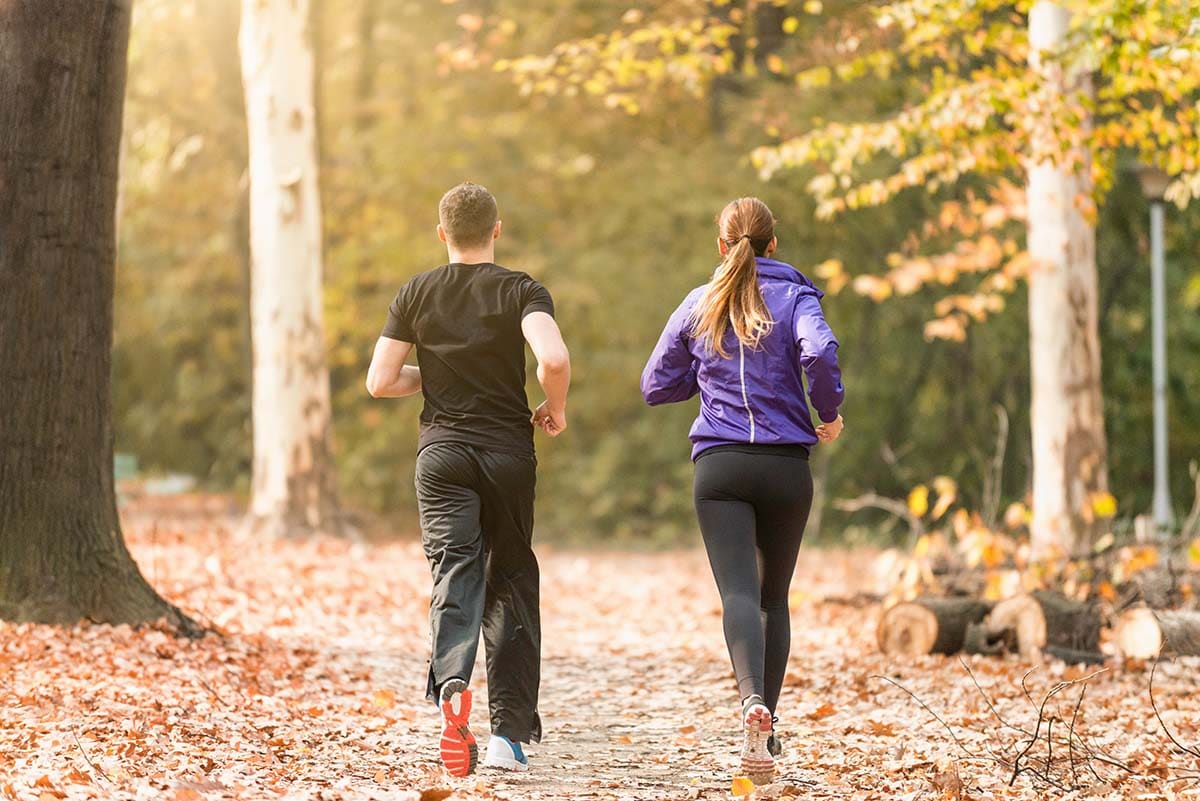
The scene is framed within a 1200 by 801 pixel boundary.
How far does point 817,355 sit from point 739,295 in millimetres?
376

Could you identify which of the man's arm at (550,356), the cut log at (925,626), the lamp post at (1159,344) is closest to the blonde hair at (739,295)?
the man's arm at (550,356)

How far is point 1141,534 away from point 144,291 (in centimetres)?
1660

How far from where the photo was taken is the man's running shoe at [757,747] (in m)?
4.99

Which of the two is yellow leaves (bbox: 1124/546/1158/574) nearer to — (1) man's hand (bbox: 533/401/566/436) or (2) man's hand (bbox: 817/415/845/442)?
(2) man's hand (bbox: 817/415/845/442)

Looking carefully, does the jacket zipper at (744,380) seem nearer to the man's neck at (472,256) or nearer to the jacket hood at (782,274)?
the jacket hood at (782,274)

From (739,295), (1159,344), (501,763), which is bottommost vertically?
(501,763)

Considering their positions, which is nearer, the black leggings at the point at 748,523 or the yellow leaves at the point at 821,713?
the black leggings at the point at 748,523

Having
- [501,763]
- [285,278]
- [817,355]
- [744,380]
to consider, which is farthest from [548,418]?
[285,278]

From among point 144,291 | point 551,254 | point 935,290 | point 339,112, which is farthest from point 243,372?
point 935,290

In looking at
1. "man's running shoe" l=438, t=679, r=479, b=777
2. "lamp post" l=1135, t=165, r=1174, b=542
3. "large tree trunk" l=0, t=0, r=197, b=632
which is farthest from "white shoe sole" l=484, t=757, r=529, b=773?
"lamp post" l=1135, t=165, r=1174, b=542

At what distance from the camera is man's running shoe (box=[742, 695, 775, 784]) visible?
16.4ft

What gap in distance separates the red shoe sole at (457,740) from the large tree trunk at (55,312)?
2813 millimetres

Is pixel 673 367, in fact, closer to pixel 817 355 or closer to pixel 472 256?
pixel 817 355

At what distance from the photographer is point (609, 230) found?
19.0 m
